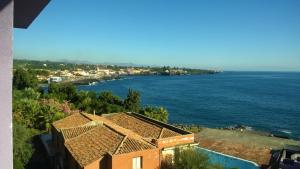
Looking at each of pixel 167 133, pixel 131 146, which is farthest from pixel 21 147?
pixel 167 133

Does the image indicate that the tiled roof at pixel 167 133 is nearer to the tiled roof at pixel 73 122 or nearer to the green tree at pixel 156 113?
the tiled roof at pixel 73 122

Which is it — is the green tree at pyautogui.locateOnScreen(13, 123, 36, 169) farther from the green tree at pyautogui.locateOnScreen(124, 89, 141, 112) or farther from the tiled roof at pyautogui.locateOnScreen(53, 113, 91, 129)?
the green tree at pyautogui.locateOnScreen(124, 89, 141, 112)

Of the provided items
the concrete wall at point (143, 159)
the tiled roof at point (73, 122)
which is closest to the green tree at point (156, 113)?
the tiled roof at point (73, 122)

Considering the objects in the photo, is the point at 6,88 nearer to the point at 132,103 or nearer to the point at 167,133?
the point at 167,133

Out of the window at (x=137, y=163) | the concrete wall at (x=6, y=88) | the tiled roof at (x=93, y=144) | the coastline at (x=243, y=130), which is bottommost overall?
the coastline at (x=243, y=130)

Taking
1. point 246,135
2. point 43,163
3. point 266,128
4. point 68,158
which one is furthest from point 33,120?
point 266,128

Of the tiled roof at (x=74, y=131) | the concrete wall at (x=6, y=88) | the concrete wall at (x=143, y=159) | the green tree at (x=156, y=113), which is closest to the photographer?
the concrete wall at (x=6, y=88)

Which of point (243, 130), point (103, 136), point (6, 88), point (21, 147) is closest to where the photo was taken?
point (6, 88)

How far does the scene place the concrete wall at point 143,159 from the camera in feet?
68.1

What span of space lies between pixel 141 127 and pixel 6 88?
27.6m

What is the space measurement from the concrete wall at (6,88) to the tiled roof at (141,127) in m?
24.0

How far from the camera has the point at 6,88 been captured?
5.53ft

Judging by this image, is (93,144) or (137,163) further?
(93,144)

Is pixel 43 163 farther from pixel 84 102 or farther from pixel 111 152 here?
pixel 84 102
